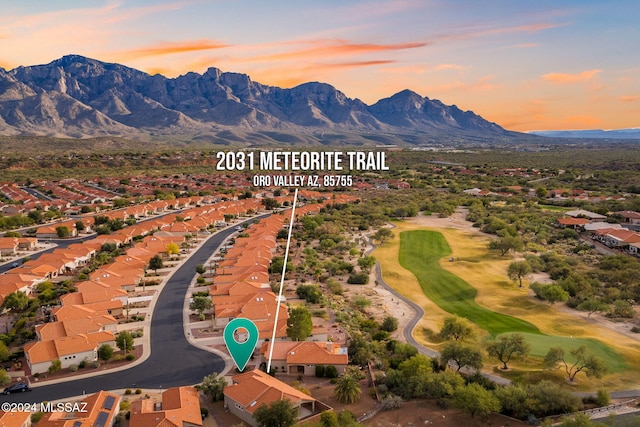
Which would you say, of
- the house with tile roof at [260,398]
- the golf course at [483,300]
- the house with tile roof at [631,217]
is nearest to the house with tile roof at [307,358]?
the house with tile roof at [260,398]

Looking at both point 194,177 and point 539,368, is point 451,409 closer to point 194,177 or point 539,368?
point 539,368

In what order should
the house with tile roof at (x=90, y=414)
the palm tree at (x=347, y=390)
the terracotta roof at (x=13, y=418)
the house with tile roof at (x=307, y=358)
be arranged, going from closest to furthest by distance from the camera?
the terracotta roof at (x=13, y=418) < the house with tile roof at (x=90, y=414) < the palm tree at (x=347, y=390) < the house with tile roof at (x=307, y=358)

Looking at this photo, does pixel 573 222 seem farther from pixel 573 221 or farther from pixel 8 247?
pixel 8 247

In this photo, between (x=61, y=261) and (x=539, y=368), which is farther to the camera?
(x=61, y=261)

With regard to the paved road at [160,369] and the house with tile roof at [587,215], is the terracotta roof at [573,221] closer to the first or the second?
the house with tile roof at [587,215]

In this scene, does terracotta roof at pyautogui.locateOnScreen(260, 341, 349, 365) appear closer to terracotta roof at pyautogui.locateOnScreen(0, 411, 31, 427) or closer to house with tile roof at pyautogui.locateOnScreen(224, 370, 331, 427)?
house with tile roof at pyautogui.locateOnScreen(224, 370, 331, 427)

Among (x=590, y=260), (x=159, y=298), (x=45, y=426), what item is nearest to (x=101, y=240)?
(x=159, y=298)

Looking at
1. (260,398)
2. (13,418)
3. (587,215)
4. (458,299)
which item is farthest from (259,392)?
(587,215)
